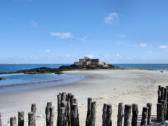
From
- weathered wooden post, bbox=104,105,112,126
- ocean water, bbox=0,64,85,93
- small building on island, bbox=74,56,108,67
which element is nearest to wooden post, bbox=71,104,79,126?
weathered wooden post, bbox=104,105,112,126

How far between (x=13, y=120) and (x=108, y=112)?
99.3 inches

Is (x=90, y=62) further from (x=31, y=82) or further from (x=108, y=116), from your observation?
(x=108, y=116)

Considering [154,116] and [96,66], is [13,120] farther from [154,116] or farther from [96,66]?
[96,66]

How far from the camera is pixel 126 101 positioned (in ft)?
35.6

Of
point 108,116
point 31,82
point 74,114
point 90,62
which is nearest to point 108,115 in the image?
point 108,116

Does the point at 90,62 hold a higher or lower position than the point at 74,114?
higher

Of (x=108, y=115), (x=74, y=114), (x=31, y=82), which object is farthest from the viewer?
→ (x=31, y=82)

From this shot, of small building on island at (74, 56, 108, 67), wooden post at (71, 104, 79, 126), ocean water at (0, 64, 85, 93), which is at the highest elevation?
small building on island at (74, 56, 108, 67)

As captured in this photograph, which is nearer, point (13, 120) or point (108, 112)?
point (13, 120)

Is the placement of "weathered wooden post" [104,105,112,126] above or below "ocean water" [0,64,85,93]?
above

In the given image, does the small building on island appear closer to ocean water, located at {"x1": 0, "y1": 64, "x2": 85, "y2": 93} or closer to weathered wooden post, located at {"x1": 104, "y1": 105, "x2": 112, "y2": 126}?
ocean water, located at {"x1": 0, "y1": 64, "x2": 85, "y2": 93}

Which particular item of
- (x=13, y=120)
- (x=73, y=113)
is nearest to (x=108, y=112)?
(x=73, y=113)

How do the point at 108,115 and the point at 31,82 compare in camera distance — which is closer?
the point at 108,115

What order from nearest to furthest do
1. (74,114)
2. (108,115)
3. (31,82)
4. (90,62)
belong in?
(108,115), (74,114), (31,82), (90,62)
